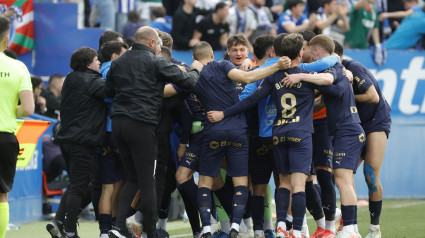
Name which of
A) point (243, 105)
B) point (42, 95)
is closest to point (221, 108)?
point (243, 105)

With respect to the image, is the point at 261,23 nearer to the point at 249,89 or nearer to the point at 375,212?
the point at 249,89

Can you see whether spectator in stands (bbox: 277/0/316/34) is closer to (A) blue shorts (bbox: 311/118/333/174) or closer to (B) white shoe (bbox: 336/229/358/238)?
(A) blue shorts (bbox: 311/118/333/174)

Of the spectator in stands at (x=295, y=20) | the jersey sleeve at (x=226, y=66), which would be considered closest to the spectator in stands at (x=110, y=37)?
→ the jersey sleeve at (x=226, y=66)

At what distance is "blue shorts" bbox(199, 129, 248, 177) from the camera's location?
29.9 ft

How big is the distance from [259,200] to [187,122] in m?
1.25

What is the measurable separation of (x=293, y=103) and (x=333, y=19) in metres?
8.09

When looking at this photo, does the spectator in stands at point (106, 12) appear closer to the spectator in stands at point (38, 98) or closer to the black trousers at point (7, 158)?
the spectator in stands at point (38, 98)

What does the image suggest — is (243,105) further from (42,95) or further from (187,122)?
(42,95)

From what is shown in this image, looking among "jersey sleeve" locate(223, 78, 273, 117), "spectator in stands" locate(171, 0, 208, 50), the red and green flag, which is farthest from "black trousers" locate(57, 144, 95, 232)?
the red and green flag

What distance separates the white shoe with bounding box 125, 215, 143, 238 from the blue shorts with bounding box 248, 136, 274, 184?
147 cm

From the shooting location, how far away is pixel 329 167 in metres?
9.89

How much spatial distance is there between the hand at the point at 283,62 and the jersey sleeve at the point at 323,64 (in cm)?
54

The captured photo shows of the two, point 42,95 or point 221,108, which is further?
point 42,95

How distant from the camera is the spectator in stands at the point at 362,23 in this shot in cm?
1731
